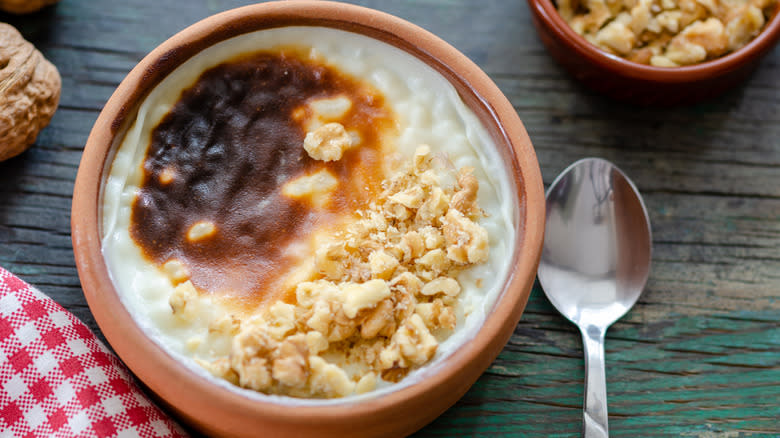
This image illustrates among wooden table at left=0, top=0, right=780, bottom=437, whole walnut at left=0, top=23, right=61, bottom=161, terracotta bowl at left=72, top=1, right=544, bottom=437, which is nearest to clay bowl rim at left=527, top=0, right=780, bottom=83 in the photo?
wooden table at left=0, top=0, right=780, bottom=437

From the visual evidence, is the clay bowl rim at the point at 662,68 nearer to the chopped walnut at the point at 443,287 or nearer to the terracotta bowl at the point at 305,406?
the terracotta bowl at the point at 305,406

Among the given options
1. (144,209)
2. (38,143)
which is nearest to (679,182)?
(144,209)

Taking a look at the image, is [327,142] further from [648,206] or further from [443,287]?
[648,206]

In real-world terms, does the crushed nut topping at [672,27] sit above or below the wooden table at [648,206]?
above

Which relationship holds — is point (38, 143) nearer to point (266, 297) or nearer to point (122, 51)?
point (122, 51)

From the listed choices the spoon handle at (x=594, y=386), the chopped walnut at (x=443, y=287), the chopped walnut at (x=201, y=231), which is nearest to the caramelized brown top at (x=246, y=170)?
the chopped walnut at (x=201, y=231)

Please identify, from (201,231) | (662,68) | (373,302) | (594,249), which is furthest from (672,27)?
(201,231)
